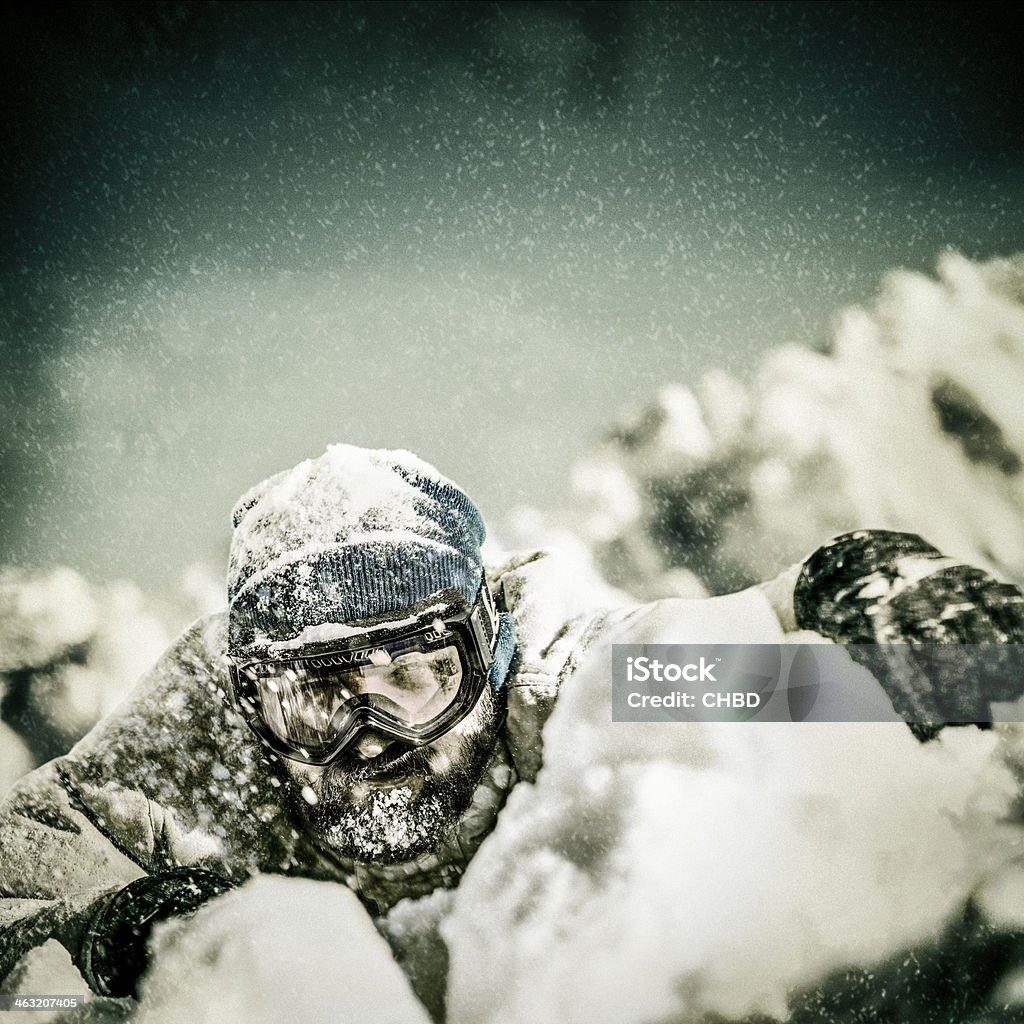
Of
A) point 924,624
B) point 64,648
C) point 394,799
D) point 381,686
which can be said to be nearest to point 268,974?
point 394,799

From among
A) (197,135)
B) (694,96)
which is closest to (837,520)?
(694,96)

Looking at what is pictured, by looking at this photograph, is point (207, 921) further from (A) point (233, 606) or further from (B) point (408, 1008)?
(A) point (233, 606)

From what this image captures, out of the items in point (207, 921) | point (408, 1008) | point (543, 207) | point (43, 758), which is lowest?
point (408, 1008)

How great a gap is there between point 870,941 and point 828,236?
94 centimetres

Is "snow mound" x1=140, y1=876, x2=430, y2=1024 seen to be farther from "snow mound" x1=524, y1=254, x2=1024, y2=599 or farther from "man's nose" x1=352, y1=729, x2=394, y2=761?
"snow mound" x1=524, y1=254, x2=1024, y2=599

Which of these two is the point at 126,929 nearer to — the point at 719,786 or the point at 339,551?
the point at 339,551

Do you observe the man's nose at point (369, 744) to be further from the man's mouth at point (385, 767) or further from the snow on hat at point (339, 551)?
the snow on hat at point (339, 551)

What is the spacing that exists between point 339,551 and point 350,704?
Answer: 0.20 m

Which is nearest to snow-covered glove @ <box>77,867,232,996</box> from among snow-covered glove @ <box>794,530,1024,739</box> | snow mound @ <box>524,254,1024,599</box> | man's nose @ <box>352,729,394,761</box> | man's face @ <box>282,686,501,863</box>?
man's face @ <box>282,686,501,863</box>

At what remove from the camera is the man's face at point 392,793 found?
0.88 metres

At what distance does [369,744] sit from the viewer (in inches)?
34.5

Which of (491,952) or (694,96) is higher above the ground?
(694,96)

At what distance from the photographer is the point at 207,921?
3.04 feet

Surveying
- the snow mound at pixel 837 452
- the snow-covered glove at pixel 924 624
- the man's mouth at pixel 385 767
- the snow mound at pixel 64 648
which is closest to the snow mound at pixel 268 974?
the man's mouth at pixel 385 767
